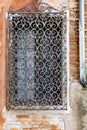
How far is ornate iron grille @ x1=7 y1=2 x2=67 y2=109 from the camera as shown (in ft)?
18.8

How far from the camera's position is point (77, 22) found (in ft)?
19.2

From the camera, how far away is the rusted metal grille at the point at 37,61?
573 cm

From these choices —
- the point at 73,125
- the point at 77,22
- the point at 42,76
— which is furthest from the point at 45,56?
the point at 73,125

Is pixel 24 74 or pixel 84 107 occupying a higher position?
pixel 24 74

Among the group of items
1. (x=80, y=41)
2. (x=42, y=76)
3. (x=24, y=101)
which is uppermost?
(x=80, y=41)

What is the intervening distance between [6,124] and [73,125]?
3.21ft

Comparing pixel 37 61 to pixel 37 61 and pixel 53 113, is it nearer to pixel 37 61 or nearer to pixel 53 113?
pixel 37 61

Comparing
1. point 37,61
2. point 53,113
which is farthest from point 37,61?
point 53,113

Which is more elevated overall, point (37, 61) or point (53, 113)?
point (37, 61)

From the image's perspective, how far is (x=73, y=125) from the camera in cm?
575

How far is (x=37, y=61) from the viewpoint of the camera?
227 inches

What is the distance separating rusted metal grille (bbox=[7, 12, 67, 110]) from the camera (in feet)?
18.8

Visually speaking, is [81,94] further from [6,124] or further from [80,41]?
[6,124]

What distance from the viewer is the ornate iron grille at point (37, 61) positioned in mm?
5730
